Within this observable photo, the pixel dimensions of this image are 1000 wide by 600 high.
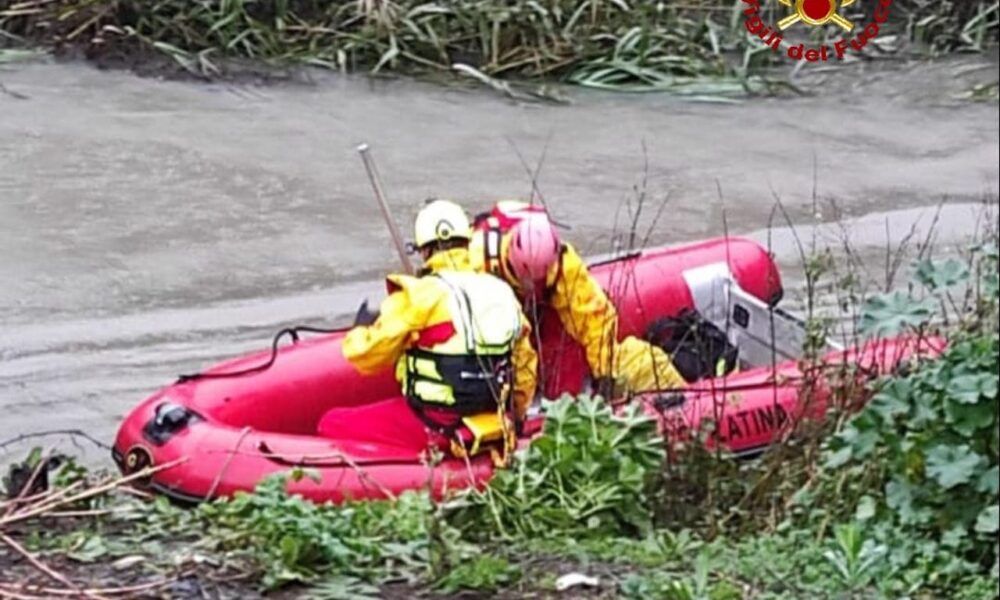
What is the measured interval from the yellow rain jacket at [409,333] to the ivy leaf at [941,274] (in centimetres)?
204

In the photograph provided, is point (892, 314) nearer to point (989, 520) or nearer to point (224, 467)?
point (989, 520)

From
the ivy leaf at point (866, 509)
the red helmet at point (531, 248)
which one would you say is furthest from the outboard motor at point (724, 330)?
the ivy leaf at point (866, 509)

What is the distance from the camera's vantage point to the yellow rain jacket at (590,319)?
19.4 ft

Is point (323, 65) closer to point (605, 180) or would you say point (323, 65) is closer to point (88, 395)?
point (605, 180)

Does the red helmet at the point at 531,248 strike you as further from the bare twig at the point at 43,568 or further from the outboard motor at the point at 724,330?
the bare twig at the point at 43,568

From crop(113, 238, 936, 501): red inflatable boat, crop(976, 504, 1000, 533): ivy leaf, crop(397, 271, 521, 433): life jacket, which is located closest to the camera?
crop(976, 504, 1000, 533): ivy leaf

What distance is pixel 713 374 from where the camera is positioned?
5832mm

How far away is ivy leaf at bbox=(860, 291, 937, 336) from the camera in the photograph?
11.8ft

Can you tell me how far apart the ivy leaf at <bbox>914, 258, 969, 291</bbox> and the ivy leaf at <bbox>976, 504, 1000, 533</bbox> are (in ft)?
1.40

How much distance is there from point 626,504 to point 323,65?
29.4 ft

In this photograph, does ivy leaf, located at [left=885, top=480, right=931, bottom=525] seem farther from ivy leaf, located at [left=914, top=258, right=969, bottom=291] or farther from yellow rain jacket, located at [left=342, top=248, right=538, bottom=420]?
yellow rain jacket, located at [left=342, top=248, right=538, bottom=420]

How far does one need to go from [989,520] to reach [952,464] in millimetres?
127

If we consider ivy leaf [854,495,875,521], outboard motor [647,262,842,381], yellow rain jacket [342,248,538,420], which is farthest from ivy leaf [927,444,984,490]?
outboard motor [647,262,842,381]

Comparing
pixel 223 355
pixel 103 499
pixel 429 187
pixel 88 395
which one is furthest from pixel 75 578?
pixel 429 187
